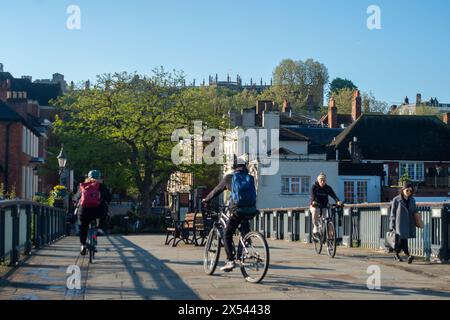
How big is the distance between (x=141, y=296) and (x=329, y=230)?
8.15 metres

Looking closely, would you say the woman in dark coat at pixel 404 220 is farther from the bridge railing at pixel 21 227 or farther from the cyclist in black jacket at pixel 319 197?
the bridge railing at pixel 21 227

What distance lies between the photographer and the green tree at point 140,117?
55.3 meters

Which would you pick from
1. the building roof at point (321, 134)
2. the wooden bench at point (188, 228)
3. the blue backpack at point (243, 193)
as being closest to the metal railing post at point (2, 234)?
the blue backpack at point (243, 193)

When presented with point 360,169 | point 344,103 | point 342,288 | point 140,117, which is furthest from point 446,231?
point 344,103

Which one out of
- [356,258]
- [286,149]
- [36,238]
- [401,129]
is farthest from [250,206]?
[401,129]

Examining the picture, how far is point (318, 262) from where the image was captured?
1491cm

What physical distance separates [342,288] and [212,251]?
251 cm

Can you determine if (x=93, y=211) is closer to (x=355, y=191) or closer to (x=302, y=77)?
(x=355, y=191)

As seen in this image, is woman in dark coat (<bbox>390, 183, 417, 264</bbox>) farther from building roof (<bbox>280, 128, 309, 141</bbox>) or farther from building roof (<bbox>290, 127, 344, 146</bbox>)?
building roof (<bbox>290, 127, 344, 146</bbox>)

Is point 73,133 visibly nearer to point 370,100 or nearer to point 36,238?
point 36,238

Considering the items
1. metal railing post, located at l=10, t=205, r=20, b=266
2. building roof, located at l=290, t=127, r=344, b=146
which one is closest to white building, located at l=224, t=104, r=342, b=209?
building roof, located at l=290, t=127, r=344, b=146

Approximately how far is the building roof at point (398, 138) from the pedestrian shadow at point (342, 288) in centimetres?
5739

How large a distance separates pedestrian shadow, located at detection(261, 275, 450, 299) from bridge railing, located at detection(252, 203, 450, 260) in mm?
4991

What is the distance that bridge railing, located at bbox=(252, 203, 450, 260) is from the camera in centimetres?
1542
